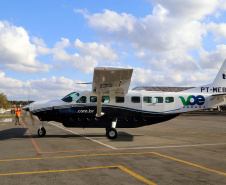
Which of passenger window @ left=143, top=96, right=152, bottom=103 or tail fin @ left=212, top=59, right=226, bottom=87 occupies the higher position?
tail fin @ left=212, top=59, right=226, bottom=87

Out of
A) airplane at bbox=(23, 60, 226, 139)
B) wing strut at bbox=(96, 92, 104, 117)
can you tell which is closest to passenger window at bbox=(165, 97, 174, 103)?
airplane at bbox=(23, 60, 226, 139)

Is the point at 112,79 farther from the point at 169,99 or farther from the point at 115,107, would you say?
the point at 169,99

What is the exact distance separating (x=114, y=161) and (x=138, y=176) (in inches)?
68.7

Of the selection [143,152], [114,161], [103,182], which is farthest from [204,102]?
[103,182]

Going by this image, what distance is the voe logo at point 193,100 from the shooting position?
569 inches

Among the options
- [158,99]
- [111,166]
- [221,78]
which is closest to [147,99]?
[158,99]

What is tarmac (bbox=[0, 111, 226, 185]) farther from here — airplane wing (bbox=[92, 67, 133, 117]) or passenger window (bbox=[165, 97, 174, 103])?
passenger window (bbox=[165, 97, 174, 103])

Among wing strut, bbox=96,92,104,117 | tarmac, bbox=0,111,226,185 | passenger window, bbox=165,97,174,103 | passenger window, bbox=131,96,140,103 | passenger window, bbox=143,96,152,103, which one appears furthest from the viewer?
passenger window, bbox=165,97,174,103

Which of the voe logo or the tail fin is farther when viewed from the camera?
the tail fin

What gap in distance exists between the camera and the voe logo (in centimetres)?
1446

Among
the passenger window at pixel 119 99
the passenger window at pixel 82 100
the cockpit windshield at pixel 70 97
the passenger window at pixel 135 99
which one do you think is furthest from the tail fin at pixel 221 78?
the cockpit windshield at pixel 70 97

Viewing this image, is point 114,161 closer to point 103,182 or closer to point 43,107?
point 103,182

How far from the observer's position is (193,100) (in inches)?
573

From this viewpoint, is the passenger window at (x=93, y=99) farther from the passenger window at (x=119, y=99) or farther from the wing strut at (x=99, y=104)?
the passenger window at (x=119, y=99)
